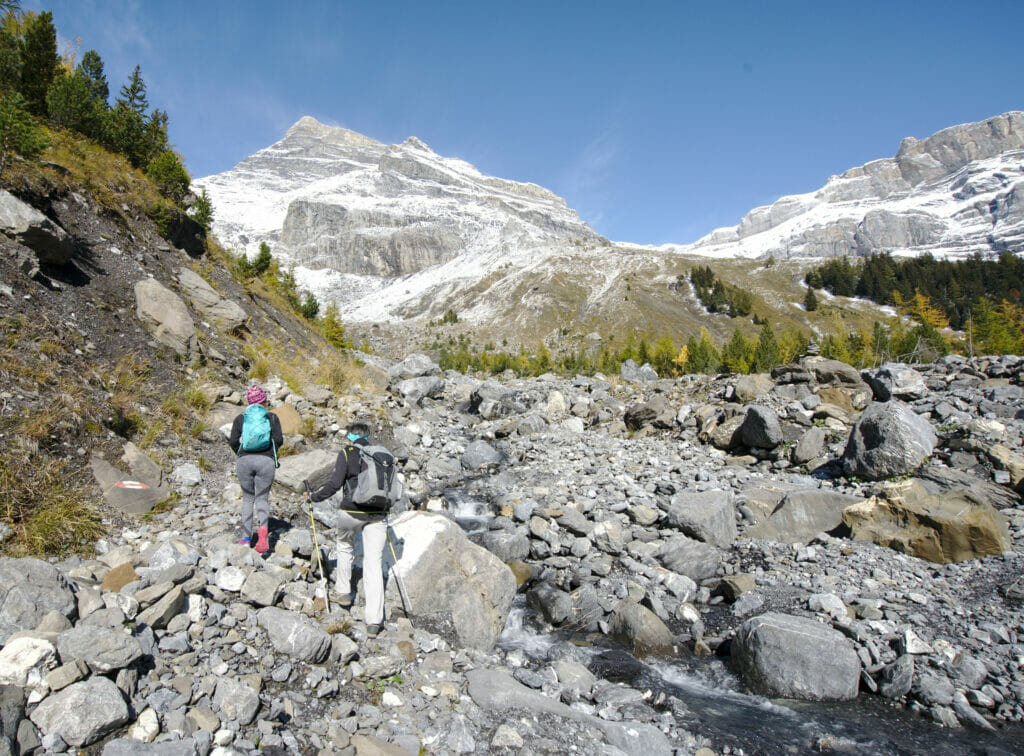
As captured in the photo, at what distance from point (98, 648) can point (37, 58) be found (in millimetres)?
21032

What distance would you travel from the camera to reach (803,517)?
11102 millimetres

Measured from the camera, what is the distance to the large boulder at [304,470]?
9984mm

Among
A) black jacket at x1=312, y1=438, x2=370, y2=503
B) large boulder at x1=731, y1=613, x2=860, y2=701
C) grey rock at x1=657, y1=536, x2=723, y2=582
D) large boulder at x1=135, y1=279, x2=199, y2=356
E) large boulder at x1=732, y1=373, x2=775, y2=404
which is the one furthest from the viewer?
large boulder at x1=732, y1=373, x2=775, y2=404

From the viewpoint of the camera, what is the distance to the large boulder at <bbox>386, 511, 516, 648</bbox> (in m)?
7.01

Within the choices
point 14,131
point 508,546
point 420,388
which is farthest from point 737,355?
point 14,131

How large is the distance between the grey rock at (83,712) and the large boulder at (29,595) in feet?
3.13

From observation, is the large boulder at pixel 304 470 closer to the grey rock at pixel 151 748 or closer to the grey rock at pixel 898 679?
the grey rock at pixel 151 748

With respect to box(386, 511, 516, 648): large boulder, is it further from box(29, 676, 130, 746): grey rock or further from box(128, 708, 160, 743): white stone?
box(29, 676, 130, 746): grey rock

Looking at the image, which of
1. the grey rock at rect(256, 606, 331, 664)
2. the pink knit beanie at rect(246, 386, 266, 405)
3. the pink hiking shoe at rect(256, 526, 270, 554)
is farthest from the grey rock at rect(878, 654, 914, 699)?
the pink knit beanie at rect(246, 386, 266, 405)

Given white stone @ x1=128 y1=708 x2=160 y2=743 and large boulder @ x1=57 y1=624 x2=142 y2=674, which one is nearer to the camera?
white stone @ x1=128 y1=708 x2=160 y2=743

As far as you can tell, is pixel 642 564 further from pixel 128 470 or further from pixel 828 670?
pixel 128 470

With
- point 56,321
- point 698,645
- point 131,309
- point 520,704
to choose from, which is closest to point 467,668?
point 520,704

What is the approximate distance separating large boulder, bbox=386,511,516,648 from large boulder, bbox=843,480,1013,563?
304 inches

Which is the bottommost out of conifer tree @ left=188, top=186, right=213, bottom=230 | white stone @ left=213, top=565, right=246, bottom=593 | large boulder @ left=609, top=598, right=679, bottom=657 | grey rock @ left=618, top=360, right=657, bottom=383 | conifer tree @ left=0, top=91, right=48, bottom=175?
large boulder @ left=609, top=598, right=679, bottom=657
